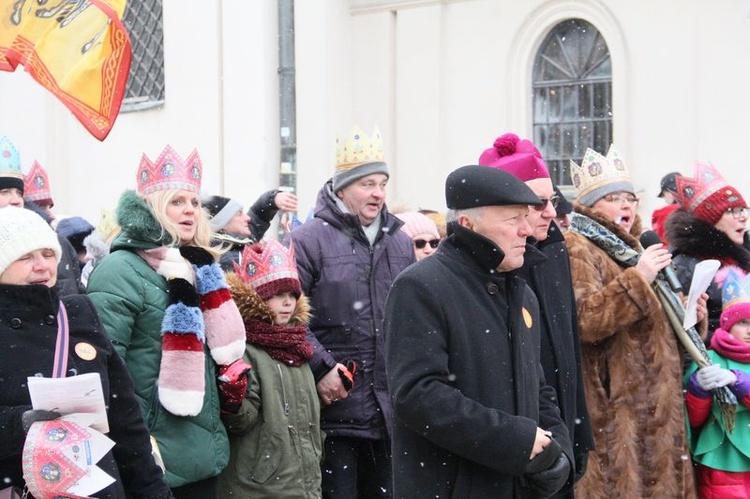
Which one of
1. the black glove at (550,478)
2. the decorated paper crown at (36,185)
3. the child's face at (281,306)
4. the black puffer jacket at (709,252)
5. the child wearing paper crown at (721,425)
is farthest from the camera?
the decorated paper crown at (36,185)

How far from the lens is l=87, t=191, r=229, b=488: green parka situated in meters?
4.68

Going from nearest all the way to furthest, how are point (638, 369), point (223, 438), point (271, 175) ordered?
1. point (223, 438)
2. point (638, 369)
3. point (271, 175)

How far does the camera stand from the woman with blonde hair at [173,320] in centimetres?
471

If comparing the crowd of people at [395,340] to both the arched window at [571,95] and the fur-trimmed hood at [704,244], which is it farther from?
the arched window at [571,95]

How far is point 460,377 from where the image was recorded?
3756 mm

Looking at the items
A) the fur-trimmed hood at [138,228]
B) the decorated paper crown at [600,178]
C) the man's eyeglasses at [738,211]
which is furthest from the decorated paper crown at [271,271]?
the man's eyeglasses at [738,211]

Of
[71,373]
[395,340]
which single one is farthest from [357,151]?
[71,373]

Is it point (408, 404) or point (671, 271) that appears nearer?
point (408, 404)

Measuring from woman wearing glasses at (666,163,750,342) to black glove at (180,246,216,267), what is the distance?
2816 mm

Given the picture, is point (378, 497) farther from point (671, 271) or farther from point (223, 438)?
point (671, 271)

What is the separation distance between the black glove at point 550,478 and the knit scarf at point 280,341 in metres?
1.97

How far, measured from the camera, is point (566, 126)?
506 inches

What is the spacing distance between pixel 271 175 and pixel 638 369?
8.62m

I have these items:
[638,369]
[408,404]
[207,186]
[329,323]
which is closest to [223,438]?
[329,323]
